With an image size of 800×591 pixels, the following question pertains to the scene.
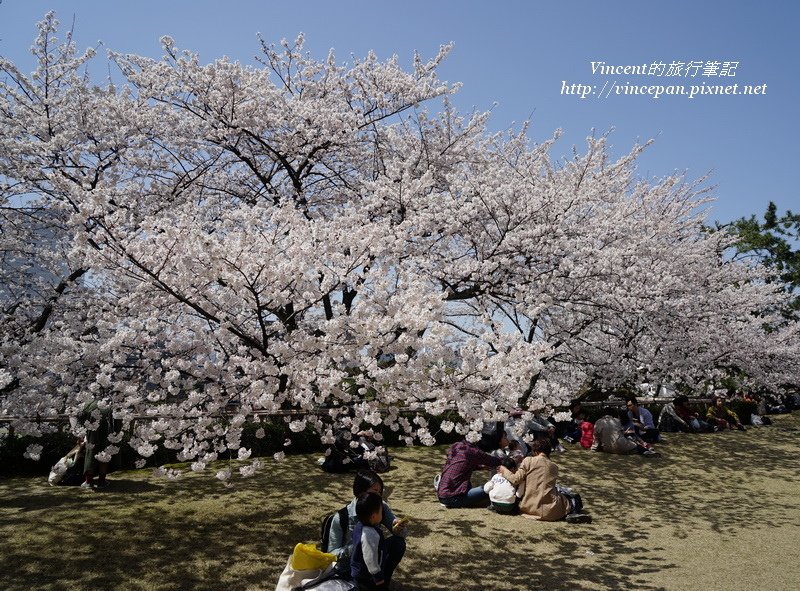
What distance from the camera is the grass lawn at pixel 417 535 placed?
433cm

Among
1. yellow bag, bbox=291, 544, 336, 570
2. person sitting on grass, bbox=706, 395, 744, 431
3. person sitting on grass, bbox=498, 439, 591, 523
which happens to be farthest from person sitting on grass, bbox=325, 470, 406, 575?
person sitting on grass, bbox=706, 395, 744, 431

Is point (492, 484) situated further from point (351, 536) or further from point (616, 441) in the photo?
point (616, 441)

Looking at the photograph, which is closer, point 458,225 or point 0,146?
point 0,146

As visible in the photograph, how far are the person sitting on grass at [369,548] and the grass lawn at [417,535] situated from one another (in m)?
0.76

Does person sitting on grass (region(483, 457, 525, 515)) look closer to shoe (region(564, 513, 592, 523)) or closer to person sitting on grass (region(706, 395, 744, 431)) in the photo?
shoe (region(564, 513, 592, 523))

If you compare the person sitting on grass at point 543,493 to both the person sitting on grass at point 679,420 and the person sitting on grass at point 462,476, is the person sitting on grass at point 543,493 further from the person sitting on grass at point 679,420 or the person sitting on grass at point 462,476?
the person sitting on grass at point 679,420

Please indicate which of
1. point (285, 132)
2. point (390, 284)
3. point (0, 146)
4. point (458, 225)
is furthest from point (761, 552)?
point (0, 146)

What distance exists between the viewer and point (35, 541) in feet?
15.8

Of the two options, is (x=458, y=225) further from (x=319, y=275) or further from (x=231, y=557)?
(x=231, y=557)

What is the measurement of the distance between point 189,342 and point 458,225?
16.7ft

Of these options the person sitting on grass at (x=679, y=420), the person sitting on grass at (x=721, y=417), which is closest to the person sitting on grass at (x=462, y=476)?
the person sitting on grass at (x=679, y=420)

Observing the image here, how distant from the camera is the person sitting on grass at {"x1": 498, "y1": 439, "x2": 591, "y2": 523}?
19.7 feet

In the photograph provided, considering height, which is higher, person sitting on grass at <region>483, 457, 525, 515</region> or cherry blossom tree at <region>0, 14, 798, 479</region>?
cherry blossom tree at <region>0, 14, 798, 479</region>

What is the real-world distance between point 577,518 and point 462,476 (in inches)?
57.3
